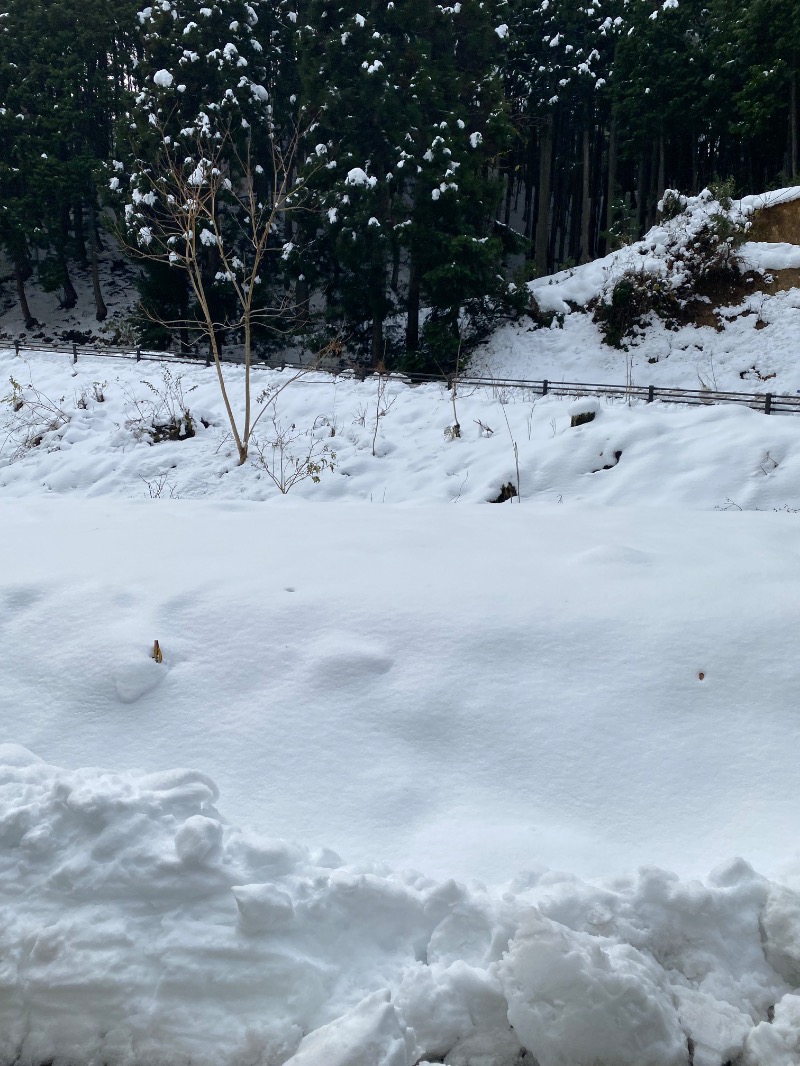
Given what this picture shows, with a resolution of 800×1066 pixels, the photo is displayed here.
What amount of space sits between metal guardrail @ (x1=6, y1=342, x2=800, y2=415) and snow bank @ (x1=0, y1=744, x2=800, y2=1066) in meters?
10.3

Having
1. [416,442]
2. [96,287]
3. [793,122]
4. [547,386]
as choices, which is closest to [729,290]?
[793,122]

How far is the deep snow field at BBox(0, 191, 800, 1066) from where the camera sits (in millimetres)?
2121

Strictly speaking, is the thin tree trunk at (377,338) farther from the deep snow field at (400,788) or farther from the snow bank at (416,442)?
the deep snow field at (400,788)

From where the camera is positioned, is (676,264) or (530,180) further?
(530,180)

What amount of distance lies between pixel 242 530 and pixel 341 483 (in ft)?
19.2

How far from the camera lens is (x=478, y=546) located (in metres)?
5.31

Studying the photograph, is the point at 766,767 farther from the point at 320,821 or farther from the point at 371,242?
the point at 371,242

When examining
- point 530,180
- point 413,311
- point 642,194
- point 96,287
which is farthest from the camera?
point 530,180

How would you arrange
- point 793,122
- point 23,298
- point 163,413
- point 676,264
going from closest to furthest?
point 163,413 → point 676,264 → point 793,122 → point 23,298

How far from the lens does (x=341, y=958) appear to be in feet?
7.38

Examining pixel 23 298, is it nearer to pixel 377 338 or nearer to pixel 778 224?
pixel 377 338

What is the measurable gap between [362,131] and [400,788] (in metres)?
22.2

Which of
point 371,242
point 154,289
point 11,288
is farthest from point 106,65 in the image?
→ point 371,242

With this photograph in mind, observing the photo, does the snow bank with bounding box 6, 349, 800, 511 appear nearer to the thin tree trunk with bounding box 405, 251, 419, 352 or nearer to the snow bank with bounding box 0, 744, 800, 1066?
the thin tree trunk with bounding box 405, 251, 419, 352
